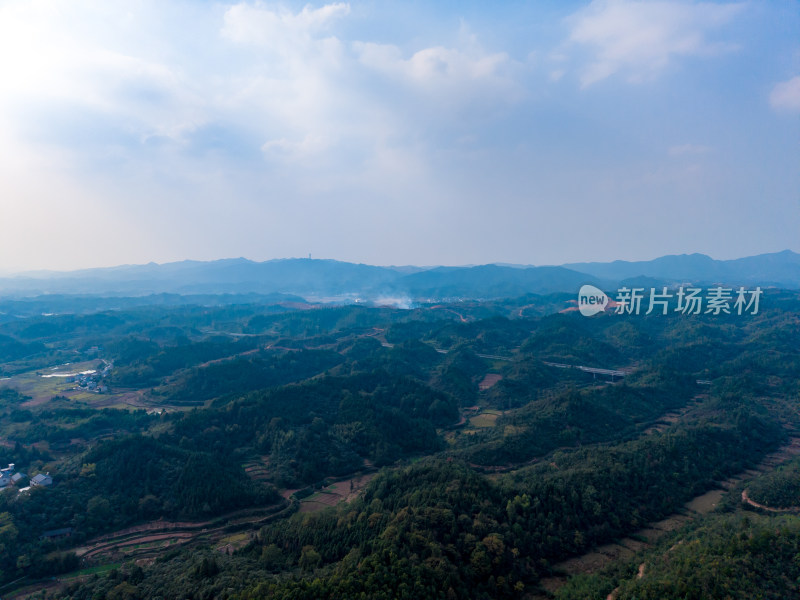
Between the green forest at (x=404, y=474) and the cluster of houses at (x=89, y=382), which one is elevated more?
the green forest at (x=404, y=474)

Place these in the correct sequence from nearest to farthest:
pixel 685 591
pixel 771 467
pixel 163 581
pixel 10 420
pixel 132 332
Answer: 1. pixel 685 591
2. pixel 163 581
3. pixel 771 467
4. pixel 10 420
5. pixel 132 332

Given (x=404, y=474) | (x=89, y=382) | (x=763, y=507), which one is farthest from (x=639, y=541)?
→ (x=89, y=382)

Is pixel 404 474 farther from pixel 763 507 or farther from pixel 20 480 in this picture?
pixel 20 480

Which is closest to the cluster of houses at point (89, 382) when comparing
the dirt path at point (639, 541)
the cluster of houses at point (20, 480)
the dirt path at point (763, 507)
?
the cluster of houses at point (20, 480)

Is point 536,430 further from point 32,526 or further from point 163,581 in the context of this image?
point 32,526

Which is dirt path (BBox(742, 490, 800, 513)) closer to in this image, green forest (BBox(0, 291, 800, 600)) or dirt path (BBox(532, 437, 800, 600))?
green forest (BBox(0, 291, 800, 600))

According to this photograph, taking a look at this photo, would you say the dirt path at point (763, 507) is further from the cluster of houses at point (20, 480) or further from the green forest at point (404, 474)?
the cluster of houses at point (20, 480)

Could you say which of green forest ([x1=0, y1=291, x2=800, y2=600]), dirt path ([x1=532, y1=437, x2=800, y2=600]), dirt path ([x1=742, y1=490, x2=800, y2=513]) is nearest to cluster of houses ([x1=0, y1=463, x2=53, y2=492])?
green forest ([x1=0, y1=291, x2=800, y2=600])

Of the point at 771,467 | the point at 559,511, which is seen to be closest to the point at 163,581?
the point at 559,511
